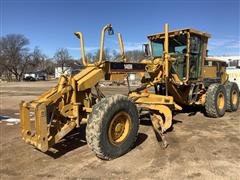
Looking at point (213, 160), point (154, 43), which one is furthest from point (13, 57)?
point (213, 160)

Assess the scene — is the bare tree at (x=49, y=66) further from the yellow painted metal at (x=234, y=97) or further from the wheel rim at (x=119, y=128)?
the wheel rim at (x=119, y=128)

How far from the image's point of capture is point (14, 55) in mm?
66375

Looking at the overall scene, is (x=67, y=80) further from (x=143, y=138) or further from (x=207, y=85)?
(x=207, y=85)

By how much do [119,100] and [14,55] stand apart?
2625 inches

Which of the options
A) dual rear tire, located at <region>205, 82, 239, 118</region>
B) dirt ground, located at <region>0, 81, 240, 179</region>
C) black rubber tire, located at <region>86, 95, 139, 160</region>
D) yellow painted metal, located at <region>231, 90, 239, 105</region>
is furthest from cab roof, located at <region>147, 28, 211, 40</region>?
black rubber tire, located at <region>86, 95, 139, 160</region>

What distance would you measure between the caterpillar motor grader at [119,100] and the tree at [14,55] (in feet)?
200

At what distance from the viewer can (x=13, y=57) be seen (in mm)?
66125

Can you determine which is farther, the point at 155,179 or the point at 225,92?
the point at 225,92

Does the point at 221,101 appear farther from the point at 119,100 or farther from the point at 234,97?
the point at 119,100

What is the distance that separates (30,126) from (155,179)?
2537mm

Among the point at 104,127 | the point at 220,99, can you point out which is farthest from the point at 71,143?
the point at 220,99

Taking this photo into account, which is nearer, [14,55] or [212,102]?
[212,102]

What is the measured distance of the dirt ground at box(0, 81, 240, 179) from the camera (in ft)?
14.7

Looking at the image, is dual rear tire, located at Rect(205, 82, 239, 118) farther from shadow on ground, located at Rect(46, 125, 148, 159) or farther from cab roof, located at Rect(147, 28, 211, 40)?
shadow on ground, located at Rect(46, 125, 148, 159)
